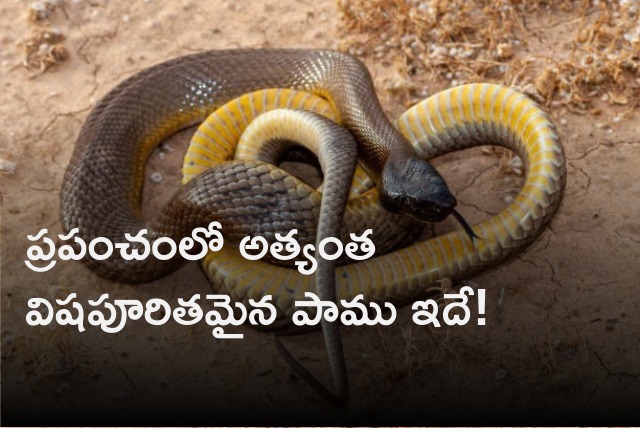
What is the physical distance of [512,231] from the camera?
3711 mm

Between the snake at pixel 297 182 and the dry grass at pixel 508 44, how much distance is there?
2.10 feet

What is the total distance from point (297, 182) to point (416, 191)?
0.59m

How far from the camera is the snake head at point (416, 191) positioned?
3.54 m

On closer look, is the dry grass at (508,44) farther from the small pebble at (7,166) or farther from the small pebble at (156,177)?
the small pebble at (7,166)

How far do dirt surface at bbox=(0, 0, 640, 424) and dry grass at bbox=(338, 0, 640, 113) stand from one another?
0.15 meters

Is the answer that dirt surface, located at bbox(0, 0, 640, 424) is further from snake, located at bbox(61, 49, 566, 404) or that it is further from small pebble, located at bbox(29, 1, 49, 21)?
small pebble, located at bbox(29, 1, 49, 21)

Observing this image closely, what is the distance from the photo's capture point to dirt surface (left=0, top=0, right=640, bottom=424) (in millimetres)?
3434

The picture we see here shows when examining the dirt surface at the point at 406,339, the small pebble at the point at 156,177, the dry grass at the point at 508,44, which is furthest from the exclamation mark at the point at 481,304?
the small pebble at the point at 156,177

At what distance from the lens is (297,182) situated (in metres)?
3.69

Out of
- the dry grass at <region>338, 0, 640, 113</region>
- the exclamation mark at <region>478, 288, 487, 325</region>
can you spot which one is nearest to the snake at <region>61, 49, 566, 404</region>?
the exclamation mark at <region>478, 288, 487, 325</region>

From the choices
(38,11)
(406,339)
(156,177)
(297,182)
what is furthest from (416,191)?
(38,11)

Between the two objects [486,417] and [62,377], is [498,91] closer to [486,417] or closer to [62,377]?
[486,417]

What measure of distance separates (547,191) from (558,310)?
590mm

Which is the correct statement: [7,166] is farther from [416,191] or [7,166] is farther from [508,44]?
[508,44]
